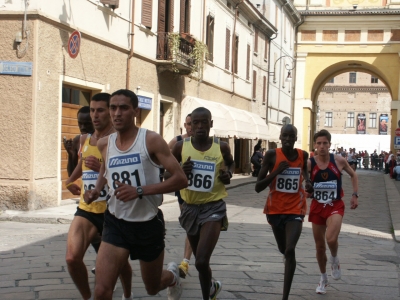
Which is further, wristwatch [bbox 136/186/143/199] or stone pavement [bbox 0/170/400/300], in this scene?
stone pavement [bbox 0/170/400/300]

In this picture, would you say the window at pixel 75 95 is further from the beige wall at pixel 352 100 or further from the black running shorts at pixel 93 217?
the beige wall at pixel 352 100

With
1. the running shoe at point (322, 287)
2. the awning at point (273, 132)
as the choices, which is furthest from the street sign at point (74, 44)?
the awning at point (273, 132)

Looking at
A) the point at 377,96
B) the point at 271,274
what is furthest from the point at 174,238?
the point at 377,96

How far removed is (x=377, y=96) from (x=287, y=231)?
84328 mm

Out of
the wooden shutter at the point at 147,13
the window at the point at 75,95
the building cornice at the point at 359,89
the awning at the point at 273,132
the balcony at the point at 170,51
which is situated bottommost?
the awning at the point at 273,132

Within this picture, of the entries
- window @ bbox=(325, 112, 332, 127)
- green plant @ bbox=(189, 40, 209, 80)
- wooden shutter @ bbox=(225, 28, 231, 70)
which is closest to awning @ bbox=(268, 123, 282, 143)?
wooden shutter @ bbox=(225, 28, 231, 70)

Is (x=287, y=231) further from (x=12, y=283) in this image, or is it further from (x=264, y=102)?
(x=264, y=102)

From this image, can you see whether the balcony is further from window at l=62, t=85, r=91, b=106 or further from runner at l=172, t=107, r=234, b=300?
runner at l=172, t=107, r=234, b=300

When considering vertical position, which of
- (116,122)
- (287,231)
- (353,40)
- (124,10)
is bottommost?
(287,231)

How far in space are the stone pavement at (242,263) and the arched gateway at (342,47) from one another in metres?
38.1

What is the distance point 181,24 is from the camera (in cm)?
2453

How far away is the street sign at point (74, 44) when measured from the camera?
15273mm

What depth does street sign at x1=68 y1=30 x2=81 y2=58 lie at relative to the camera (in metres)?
15.3

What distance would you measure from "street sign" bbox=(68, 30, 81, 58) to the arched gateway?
37.2 m
